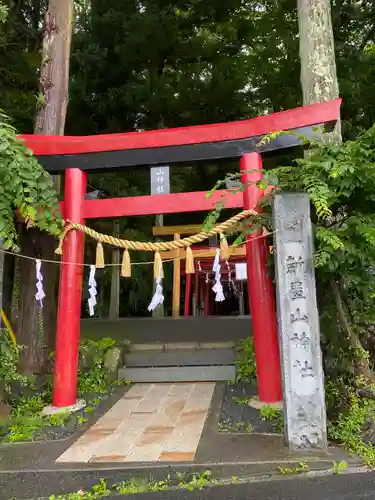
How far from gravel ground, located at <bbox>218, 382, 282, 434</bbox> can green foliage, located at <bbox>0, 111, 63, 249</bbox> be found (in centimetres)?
335

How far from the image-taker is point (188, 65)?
42.0ft

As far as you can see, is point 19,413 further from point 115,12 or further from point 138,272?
point 115,12

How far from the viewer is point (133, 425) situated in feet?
16.4

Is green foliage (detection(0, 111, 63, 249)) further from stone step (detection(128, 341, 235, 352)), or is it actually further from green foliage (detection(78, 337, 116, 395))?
stone step (detection(128, 341, 235, 352))

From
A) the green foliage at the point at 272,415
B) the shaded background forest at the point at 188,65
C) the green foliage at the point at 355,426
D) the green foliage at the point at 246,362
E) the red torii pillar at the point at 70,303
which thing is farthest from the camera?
the shaded background forest at the point at 188,65

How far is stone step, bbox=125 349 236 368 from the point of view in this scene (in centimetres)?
715

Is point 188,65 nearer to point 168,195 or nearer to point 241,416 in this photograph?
point 168,195

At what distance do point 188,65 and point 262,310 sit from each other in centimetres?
991

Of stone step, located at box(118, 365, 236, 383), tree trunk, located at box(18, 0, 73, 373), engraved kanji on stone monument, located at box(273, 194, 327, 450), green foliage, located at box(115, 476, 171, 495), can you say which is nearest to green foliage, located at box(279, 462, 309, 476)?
engraved kanji on stone monument, located at box(273, 194, 327, 450)

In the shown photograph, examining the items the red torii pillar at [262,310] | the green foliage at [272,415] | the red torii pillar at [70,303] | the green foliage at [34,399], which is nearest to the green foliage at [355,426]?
the green foliage at [272,415]

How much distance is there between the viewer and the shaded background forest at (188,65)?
10984 millimetres

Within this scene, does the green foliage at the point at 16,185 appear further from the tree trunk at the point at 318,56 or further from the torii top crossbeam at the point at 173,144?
the tree trunk at the point at 318,56

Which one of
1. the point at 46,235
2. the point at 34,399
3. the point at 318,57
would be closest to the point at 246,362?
the point at 34,399

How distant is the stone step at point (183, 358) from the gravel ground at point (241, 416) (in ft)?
2.97
